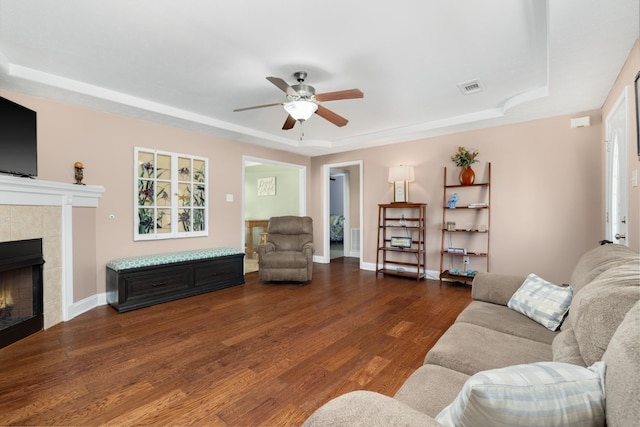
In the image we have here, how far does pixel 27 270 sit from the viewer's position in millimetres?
2734

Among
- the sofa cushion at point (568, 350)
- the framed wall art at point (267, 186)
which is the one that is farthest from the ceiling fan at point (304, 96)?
the framed wall art at point (267, 186)

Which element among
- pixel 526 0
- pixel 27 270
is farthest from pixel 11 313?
A: pixel 526 0

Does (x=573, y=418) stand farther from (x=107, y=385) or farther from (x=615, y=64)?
(x=615, y=64)

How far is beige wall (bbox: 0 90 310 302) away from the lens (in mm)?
3191

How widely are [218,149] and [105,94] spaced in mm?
1734

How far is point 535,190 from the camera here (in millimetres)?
4020

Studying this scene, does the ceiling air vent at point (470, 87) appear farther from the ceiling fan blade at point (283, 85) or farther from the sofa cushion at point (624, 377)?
the sofa cushion at point (624, 377)

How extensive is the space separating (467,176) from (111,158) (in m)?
4.81

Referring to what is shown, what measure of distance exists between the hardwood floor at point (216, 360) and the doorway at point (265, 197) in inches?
139

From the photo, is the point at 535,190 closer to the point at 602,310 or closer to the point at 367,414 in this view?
the point at 602,310

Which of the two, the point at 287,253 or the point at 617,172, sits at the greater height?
the point at 617,172

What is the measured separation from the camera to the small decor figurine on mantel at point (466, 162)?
14.3 ft

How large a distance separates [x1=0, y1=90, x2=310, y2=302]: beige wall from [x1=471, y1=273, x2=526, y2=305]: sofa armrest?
12.6 ft

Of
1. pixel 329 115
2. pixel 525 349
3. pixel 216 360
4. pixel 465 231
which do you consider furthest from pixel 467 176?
pixel 216 360
